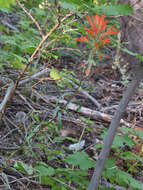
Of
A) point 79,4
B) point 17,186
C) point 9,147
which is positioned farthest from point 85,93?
point 79,4

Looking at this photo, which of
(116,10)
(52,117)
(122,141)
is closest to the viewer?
(116,10)

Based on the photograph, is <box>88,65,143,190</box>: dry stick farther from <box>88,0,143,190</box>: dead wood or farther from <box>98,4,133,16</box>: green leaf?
<box>98,4,133,16</box>: green leaf

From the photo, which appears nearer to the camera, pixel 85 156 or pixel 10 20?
pixel 85 156

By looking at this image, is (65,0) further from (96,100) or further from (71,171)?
(96,100)

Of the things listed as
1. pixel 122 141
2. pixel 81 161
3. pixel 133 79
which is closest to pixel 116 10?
pixel 133 79

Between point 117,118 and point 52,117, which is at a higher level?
point 117,118

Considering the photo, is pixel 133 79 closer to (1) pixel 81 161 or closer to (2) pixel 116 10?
(2) pixel 116 10

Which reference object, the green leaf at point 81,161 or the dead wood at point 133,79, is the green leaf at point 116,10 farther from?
the green leaf at point 81,161

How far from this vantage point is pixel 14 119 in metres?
2.21

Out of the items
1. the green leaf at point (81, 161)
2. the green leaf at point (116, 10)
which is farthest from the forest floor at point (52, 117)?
the green leaf at point (116, 10)

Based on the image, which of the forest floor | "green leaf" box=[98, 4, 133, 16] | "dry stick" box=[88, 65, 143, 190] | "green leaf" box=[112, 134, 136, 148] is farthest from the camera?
the forest floor

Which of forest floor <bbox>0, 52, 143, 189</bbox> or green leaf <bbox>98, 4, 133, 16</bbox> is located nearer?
green leaf <bbox>98, 4, 133, 16</bbox>

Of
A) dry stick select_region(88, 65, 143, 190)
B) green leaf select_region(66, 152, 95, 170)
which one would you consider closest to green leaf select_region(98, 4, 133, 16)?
dry stick select_region(88, 65, 143, 190)

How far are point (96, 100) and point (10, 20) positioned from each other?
3047 mm
